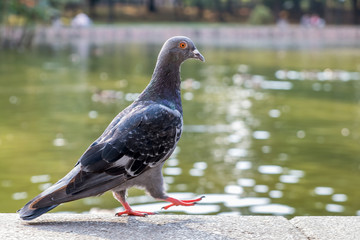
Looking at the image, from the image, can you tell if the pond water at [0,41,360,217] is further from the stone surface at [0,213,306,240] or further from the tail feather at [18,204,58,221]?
the tail feather at [18,204,58,221]

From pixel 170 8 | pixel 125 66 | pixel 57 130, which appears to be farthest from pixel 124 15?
pixel 57 130

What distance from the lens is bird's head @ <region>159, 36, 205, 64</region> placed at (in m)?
3.82

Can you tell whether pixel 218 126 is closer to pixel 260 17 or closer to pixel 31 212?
pixel 31 212

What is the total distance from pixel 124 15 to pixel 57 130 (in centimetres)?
5248

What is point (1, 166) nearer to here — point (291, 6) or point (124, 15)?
point (124, 15)

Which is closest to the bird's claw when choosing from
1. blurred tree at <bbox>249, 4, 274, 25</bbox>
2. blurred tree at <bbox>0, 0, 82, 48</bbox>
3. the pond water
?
the pond water

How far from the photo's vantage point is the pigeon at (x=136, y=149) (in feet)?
11.6

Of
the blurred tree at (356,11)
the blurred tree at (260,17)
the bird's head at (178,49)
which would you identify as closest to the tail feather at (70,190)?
the bird's head at (178,49)

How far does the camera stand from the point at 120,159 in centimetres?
359

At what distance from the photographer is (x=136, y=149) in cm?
364

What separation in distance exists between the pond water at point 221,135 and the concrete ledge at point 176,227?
3208 millimetres

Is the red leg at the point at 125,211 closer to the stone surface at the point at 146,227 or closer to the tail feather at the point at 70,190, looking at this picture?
the stone surface at the point at 146,227

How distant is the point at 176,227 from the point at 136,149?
0.51m

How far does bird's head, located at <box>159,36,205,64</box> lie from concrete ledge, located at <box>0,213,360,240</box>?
3.21 ft
